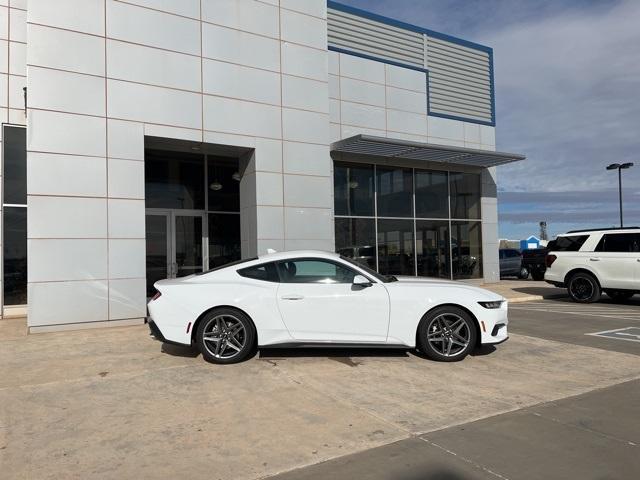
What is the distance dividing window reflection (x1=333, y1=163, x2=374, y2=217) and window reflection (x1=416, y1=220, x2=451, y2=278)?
2330 mm

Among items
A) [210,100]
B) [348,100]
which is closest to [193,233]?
[210,100]

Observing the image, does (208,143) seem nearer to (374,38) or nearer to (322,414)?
(374,38)

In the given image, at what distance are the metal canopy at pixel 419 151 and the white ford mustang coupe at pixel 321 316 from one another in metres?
7.50

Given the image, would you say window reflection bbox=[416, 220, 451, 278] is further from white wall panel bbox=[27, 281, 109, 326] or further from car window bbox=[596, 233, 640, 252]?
white wall panel bbox=[27, 281, 109, 326]

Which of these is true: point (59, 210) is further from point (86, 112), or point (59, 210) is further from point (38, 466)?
point (38, 466)

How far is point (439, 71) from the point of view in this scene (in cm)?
1708

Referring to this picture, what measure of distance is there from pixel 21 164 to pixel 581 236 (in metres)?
14.2

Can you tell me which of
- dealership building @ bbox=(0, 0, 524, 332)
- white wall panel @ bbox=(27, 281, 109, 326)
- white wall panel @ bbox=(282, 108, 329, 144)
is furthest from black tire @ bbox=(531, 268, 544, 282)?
white wall panel @ bbox=(27, 281, 109, 326)

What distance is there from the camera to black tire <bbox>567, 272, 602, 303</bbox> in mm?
13427

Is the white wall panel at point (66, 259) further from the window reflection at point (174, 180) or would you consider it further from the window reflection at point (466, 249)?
the window reflection at point (466, 249)

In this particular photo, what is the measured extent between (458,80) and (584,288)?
323 inches

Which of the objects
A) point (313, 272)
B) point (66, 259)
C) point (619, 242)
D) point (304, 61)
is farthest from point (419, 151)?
point (66, 259)

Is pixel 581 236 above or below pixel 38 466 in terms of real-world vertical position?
above

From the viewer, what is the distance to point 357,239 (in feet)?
50.6
